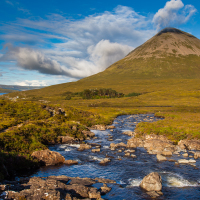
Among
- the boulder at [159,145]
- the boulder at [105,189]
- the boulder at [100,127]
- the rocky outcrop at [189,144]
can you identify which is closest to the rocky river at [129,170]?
the boulder at [105,189]

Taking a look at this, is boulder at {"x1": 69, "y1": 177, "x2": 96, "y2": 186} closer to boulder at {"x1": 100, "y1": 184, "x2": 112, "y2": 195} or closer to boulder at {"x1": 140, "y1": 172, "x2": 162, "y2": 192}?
boulder at {"x1": 100, "y1": 184, "x2": 112, "y2": 195}

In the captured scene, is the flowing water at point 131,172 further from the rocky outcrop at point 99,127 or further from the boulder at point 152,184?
the rocky outcrop at point 99,127

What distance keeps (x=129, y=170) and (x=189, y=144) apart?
52.0 feet

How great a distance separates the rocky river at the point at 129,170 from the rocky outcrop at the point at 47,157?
106 cm

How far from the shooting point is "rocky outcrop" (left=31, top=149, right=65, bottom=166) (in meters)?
24.4

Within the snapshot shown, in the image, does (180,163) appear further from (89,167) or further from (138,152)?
(89,167)

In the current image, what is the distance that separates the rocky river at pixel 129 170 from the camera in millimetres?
18141

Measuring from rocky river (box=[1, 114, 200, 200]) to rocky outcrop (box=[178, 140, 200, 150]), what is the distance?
2.26 meters

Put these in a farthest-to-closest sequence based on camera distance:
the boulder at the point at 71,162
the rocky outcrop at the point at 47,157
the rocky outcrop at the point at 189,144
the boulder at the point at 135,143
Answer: the boulder at the point at 135,143 < the rocky outcrop at the point at 189,144 < the boulder at the point at 71,162 < the rocky outcrop at the point at 47,157

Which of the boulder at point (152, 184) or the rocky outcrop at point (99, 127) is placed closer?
the boulder at point (152, 184)

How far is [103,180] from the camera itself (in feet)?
66.3

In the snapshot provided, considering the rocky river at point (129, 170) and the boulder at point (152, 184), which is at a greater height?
the boulder at point (152, 184)

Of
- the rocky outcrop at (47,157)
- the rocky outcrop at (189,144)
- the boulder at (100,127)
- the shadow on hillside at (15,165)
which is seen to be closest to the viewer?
the shadow on hillside at (15,165)

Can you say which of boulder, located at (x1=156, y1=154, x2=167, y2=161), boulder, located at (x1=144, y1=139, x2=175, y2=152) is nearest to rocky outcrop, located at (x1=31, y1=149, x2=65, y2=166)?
boulder, located at (x1=156, y1=154, x2=167, y2=161)
